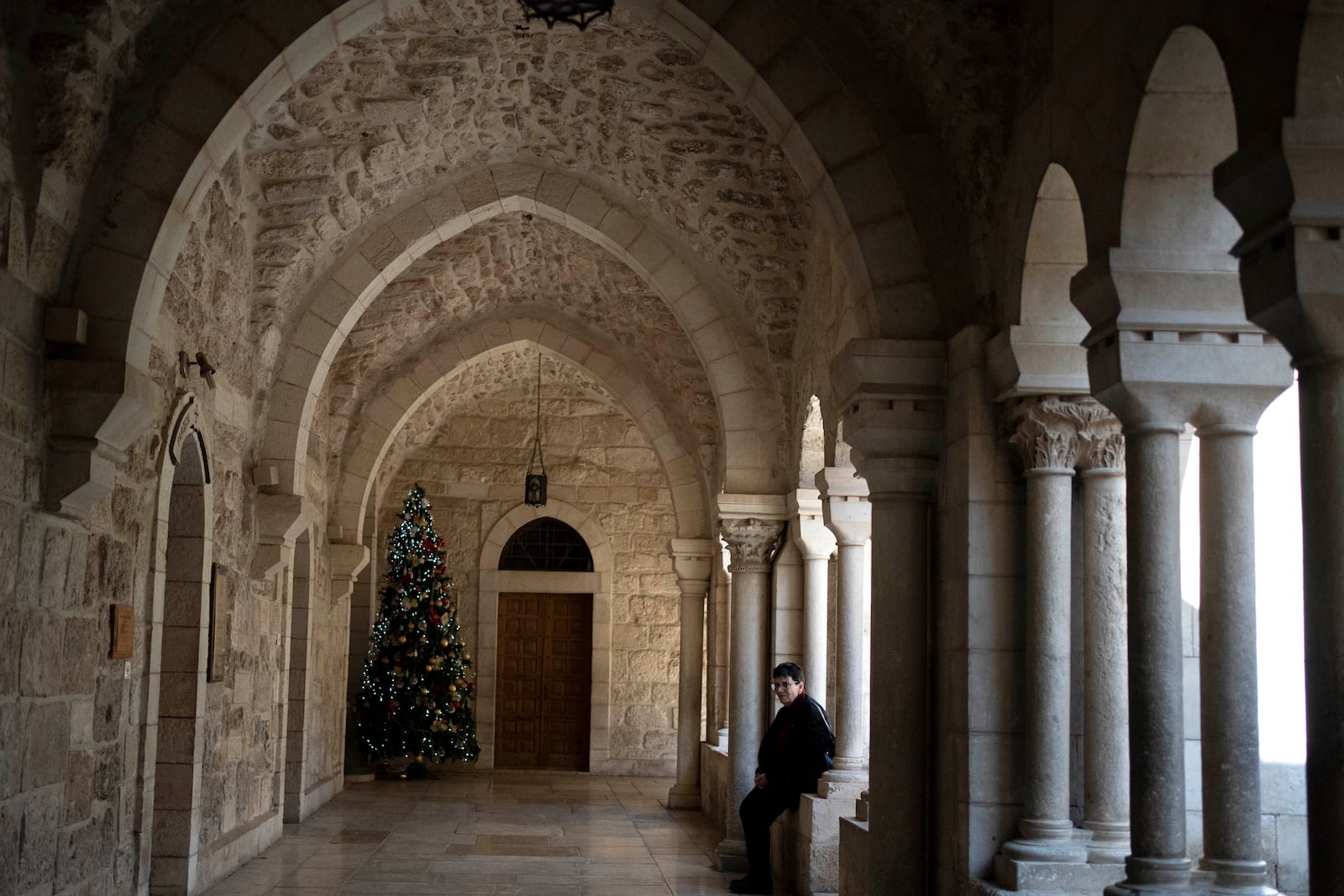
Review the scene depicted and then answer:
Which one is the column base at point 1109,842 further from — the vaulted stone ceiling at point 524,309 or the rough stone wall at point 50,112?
the vaulted stone ceiling at point 524,309

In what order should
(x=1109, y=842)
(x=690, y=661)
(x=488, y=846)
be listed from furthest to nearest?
(x=690, y=661), (x=488, y=846), (x=1109, y=842)

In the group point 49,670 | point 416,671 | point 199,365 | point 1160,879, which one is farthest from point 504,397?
point 1160,879

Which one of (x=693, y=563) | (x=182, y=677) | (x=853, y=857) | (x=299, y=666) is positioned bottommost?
(x=853, y=857)

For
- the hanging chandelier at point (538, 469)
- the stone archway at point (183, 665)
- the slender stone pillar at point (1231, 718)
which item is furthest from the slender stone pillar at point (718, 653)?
the slender stone pillar at point (1231, 718)

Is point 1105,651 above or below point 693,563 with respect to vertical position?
below

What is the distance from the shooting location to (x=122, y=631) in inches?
201

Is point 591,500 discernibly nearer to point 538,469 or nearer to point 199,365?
point 538,469

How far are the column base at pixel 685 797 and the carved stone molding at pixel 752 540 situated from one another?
2691 mm

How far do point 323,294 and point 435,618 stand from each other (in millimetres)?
5015

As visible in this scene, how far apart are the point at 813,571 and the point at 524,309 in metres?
3.91

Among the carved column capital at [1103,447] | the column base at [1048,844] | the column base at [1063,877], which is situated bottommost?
the column base at [1063,877]

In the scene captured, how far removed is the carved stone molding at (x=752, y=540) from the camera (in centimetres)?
813

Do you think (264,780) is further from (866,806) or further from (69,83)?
(69,83)

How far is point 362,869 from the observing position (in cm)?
707
